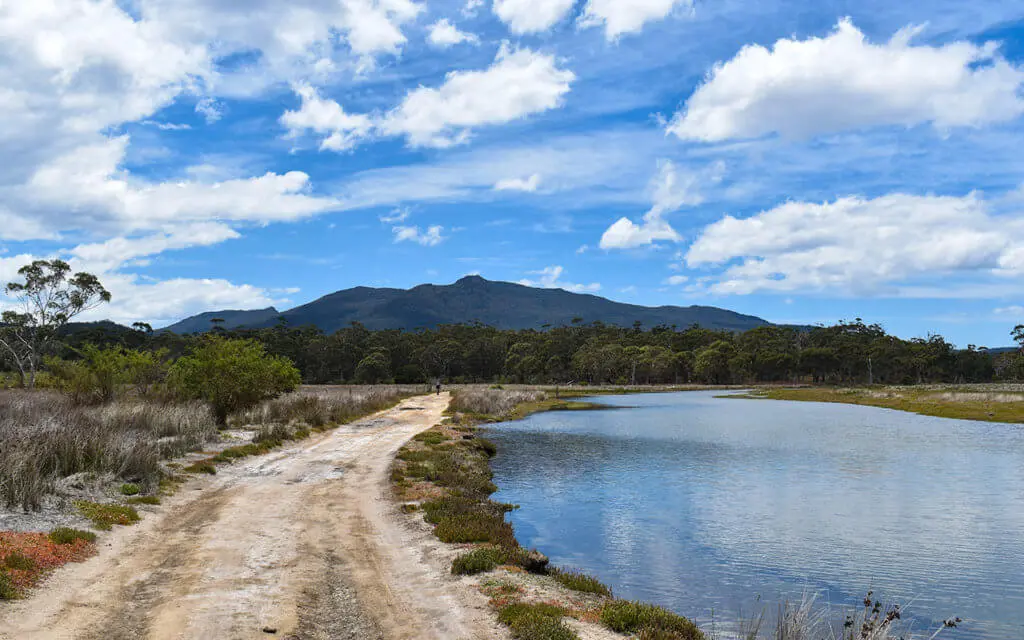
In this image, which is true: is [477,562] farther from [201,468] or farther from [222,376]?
[222,376]

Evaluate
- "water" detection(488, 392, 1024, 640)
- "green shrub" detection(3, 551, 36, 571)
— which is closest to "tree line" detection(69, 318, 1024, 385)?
"water" detection(488, 392, 1024, 640)

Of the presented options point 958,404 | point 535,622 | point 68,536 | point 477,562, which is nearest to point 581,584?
point 477,562

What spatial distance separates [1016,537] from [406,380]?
132 metres

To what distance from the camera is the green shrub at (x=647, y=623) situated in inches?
436

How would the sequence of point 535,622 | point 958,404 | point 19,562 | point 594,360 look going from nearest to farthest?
point 535,622
point 19,562
point 958,404
point 594,360

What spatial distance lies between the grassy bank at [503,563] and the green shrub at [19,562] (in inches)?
312

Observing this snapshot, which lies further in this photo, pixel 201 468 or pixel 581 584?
pixel 201 468

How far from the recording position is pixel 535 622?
10938 millimetres

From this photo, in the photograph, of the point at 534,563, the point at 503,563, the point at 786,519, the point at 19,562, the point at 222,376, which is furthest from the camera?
the point at 222,376

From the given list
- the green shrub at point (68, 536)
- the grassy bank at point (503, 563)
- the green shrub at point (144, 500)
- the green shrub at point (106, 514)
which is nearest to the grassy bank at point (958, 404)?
the grassy bank at point (503, 563)

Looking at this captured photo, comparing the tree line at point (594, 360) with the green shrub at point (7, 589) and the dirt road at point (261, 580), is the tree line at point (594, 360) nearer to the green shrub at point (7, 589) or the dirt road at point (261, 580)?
the dirt road at point (261, 580)

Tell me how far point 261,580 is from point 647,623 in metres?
7.49

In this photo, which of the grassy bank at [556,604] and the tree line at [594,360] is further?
the tree line at [594,360]

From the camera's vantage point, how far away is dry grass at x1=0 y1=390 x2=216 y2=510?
1717 centimetres
